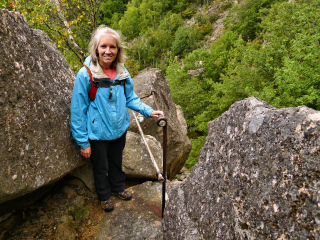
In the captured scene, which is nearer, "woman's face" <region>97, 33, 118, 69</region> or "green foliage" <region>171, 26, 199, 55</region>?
"woman's face" <region>97, 33, 118, 69</region>

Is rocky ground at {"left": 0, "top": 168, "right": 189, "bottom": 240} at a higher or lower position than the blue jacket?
lower

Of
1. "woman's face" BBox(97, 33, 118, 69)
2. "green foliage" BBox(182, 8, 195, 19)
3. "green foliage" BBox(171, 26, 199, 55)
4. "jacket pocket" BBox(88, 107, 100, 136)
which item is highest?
"green foliage" BBox(182, 8, 195, 19)

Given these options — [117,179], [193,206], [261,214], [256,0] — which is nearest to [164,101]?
[117,179]

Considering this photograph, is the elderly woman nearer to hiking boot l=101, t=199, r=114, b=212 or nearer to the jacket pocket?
the jacket pocket

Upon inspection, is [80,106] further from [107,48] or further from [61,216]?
[61,216]

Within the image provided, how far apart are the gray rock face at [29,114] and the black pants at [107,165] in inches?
15.5

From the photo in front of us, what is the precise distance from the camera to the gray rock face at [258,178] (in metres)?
1.37

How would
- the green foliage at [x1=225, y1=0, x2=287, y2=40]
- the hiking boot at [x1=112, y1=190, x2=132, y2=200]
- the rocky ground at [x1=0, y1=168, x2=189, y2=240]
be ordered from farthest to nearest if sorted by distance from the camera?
the green foliage at [x1=225, y1=0, x2=287, y2=40]
the hiking boot at [x1=112, y1=190, x2=132, y2=200]
the rocky ground at [x1=0, y1=168, x2=189, y2=240]

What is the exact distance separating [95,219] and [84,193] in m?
0.60

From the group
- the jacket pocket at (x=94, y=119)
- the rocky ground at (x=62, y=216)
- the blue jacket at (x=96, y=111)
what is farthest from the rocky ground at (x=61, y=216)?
the jacket pocket at (x=94, y=119)

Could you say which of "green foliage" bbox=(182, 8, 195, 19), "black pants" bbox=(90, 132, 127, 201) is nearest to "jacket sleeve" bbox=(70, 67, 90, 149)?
"black pants" bbox=(90, 132, 127, 201)

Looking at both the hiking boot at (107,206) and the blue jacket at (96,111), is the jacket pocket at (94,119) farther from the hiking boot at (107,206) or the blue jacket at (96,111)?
the hiking boot at (107,206)

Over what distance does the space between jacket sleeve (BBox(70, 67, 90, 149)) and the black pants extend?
28cm

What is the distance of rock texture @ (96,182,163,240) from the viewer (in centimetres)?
343
